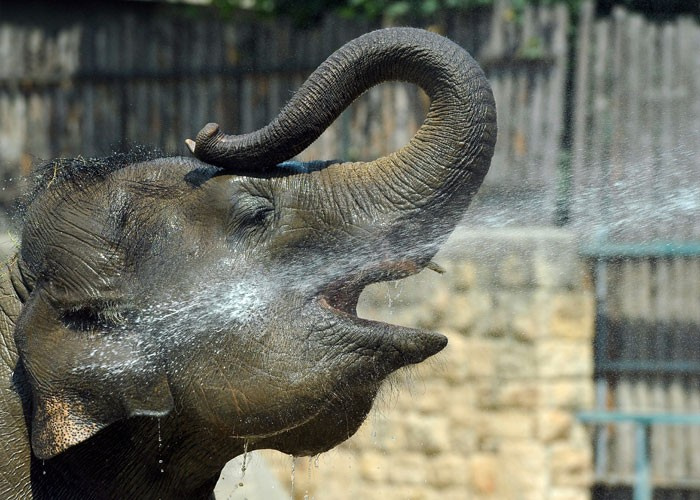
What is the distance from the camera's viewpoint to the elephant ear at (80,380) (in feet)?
9.68

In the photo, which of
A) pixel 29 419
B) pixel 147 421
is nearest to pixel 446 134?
pixel 147 421

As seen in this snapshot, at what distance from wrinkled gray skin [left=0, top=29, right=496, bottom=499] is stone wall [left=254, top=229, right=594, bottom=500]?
12.9 ft

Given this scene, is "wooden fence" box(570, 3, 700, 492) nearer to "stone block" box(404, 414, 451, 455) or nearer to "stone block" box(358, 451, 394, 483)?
"stone block" box(404, 414, 451, 455)

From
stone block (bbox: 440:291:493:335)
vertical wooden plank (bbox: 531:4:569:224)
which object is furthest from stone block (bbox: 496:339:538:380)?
vertical wooden plank (bbox: 531:4:569:224)

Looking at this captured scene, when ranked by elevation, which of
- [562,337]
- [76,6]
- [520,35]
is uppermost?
[76,6]

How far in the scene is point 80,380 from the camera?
2959 millimetres

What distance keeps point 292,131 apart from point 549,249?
427 centimetres

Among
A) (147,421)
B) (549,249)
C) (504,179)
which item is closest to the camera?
(147,421)

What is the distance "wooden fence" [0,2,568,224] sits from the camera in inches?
332

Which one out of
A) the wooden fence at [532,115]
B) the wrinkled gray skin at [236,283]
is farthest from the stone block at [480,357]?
the wrinkled gray skin at [236,283]

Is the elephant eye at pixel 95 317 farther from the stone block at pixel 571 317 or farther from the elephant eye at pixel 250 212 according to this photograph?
the stone block at pixel 571 317

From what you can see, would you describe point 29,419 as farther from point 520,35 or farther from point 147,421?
point 520,35

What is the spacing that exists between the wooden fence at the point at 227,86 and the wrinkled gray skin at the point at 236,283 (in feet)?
13.2

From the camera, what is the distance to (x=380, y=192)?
2.99 meters
